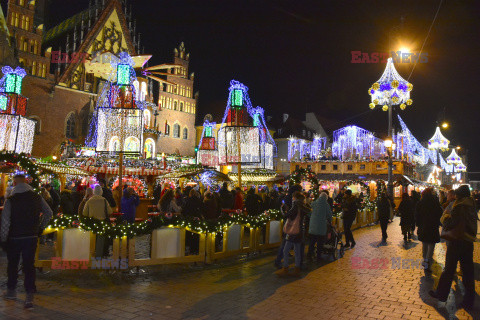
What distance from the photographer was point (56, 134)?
35031mm

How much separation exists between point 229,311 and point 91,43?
130 feet

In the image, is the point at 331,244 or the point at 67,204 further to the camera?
the point at 67,204

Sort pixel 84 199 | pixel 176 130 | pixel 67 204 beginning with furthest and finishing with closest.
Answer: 1. pixel 176 130
2. pixel 67 204
3. pixel 84 199

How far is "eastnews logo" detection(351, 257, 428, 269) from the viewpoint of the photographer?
27.9 feet

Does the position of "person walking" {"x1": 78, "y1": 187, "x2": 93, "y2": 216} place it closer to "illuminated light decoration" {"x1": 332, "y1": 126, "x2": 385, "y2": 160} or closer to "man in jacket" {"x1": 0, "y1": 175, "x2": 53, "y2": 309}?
"man in jacket" {"x1": 0, "y1": 175, "x2": 53, "y2": 309}

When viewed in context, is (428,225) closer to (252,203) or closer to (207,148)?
(252,203)

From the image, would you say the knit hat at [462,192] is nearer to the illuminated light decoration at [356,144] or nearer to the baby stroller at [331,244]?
the baby stroller at [331,244]

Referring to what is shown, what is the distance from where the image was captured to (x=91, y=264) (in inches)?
297

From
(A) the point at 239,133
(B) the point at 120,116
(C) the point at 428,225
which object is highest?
(B) the point at 120,116

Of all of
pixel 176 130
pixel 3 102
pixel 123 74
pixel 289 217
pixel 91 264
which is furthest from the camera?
pixel 176 130

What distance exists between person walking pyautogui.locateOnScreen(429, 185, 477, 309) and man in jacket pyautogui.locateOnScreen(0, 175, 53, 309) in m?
5.95

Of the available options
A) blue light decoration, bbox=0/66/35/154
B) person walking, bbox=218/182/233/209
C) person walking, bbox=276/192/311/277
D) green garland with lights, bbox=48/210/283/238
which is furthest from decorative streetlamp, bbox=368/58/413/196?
blue light decoration, bbox=0/66/35/154

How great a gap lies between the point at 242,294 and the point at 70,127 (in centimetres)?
3463

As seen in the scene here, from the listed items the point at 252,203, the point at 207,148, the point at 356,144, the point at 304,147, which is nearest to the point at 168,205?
the point at 252,203
